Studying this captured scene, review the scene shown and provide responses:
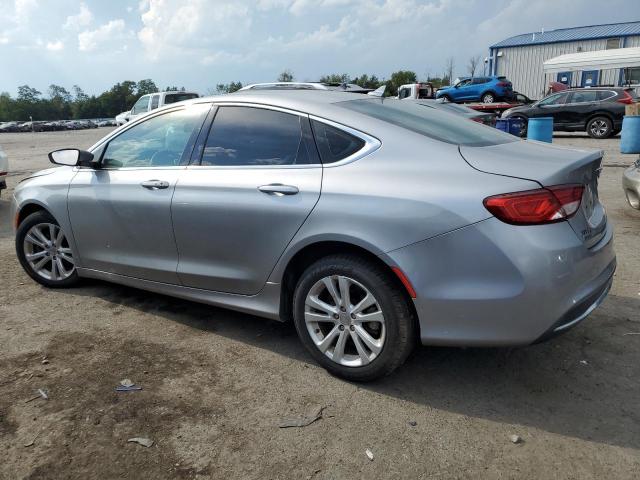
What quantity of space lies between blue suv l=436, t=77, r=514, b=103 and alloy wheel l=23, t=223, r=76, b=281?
2489 centimetres

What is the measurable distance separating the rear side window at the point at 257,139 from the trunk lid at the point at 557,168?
0.94m

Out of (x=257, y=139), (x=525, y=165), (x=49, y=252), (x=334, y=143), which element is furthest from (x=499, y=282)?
(x=49, y=252)

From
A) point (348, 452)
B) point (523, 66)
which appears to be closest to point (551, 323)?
point (348, 452)

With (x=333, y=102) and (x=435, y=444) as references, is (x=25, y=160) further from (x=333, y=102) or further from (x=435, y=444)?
(x=435, y=444)

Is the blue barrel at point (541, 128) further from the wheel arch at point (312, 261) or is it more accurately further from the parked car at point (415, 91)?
the parked car at point (415, 91)

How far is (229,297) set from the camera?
11.4ft

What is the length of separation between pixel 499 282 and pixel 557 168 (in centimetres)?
67

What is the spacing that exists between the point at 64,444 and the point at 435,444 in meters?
1.78

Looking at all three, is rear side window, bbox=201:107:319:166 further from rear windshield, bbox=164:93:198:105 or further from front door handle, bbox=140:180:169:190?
rear windshield, bbox=164:93:198:105

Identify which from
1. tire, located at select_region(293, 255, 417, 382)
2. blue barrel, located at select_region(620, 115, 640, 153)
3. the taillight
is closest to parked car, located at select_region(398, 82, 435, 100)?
the taillight

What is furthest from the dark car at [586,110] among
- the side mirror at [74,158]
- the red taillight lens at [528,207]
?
the red taillight lens at [528,207]

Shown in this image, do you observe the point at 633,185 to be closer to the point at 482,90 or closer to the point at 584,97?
the point at 584,97

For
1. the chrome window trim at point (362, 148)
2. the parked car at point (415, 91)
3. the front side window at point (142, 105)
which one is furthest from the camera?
the parked car at point (415, 91)

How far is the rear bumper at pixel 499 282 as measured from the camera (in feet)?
8.14
